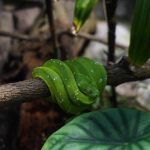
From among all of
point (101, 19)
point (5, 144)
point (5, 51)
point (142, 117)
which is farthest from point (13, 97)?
point (101, 19)

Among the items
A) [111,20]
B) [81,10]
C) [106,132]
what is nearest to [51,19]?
[111,20]

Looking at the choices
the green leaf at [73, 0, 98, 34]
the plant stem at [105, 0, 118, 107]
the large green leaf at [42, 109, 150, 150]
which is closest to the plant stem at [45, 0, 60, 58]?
the plant stem at [105, 0, 118, 107]

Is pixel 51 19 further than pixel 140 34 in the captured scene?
Yes

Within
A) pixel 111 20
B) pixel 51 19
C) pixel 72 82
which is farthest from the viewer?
pixel 51 19

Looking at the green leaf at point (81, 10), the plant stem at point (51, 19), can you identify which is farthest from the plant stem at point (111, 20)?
the plant stem at point (51, 19)

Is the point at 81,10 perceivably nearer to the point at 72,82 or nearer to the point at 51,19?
the point at 72,82

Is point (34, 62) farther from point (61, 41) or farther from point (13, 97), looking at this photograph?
point (13, 97)

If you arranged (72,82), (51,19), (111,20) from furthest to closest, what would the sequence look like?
(51,19), (111,20), (72,82)

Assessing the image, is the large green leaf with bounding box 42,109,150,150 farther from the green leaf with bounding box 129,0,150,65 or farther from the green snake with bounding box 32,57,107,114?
the green leaf with bounding box 129,0,150,65
